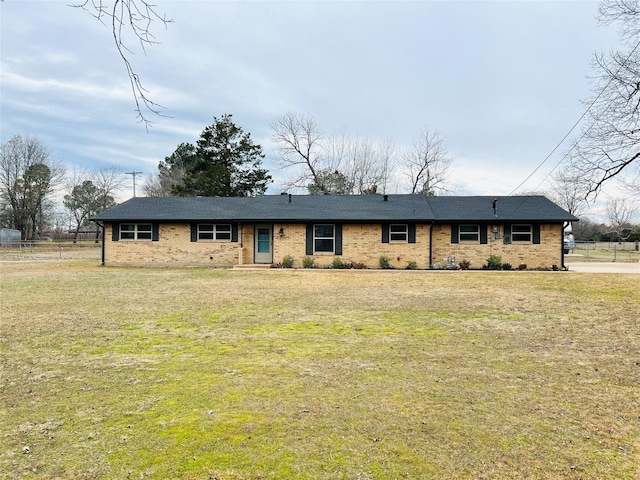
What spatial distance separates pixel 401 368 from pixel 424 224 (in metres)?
16.8

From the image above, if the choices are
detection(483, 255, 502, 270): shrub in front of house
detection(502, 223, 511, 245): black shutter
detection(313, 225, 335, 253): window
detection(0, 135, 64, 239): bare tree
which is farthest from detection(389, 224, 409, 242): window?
detection(0, 135, 64, 239): bare tree

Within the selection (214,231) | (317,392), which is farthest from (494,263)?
(317,392)

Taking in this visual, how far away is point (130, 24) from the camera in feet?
10.0

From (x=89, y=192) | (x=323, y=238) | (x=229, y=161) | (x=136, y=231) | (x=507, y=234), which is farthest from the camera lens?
(x=89, y=192)

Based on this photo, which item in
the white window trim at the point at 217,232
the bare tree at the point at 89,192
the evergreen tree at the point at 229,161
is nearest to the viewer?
the white window trim at the point at 217,232

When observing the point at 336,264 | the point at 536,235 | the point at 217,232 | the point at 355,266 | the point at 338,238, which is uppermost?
the point at 217,232

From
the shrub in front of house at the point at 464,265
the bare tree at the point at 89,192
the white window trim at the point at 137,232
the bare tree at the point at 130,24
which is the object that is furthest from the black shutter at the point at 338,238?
the bare tree at the point at 89,192

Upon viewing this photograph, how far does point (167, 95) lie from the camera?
404 cm

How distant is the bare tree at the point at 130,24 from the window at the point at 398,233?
18935mm

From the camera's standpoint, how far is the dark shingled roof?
21531 mm

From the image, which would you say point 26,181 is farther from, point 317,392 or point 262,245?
point 317,392

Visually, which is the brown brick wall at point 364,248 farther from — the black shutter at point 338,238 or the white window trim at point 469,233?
the white window trim at point 469,233

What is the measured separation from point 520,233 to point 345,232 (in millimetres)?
8729

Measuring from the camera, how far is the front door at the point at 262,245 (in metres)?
23.1
